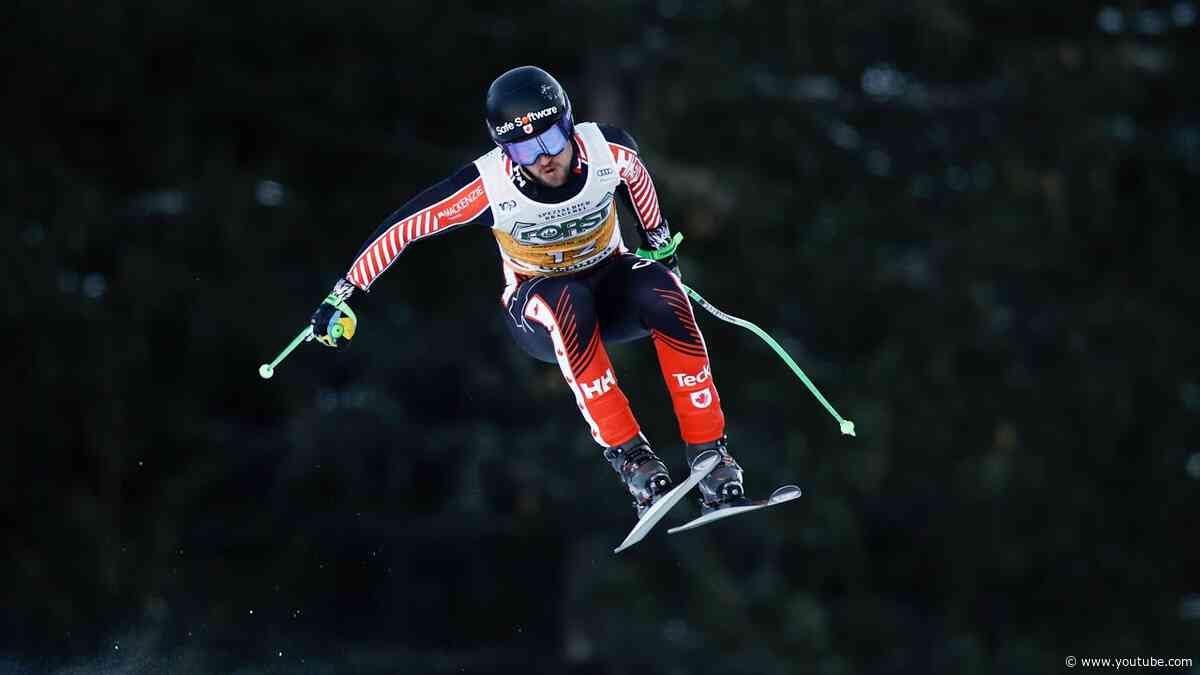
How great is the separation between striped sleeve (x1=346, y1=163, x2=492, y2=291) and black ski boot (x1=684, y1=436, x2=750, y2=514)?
1264 millimetres

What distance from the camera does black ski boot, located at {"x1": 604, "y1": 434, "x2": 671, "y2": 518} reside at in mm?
7395

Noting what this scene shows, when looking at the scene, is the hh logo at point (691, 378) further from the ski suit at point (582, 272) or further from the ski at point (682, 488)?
the ski at point (682, 488)

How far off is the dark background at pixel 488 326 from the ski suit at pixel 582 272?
23.1 feet

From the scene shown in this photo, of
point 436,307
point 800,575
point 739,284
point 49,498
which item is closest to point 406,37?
point 436,307

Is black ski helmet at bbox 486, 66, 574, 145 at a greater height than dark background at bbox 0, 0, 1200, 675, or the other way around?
black ski helmet at bbox 486, 66, 574, 145

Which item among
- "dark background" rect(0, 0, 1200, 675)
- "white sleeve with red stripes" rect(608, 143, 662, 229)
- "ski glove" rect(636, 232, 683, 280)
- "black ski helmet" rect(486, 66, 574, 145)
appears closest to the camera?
"black ski helmet" rect(486, 66, 574, 145)

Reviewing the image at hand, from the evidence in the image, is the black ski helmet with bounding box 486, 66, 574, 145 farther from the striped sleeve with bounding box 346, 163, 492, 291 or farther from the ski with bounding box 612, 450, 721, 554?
the ski with bounding box 612, 450, 721, 554

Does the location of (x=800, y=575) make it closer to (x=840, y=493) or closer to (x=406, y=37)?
(x=840, y=493)

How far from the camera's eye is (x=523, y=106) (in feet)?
→ 23.2

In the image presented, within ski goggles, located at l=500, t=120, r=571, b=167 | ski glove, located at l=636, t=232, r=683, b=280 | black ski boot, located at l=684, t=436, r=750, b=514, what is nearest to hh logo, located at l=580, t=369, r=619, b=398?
black ski boot, located at l=684, t=436, r=750, b=514

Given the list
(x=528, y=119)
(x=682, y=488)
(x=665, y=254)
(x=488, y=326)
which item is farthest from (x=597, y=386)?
(x=488, y=326)

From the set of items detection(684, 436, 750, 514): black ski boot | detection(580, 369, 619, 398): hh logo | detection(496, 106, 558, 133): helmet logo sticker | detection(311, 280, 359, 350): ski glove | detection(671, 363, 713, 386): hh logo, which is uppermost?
detection(496, 106, 558, 133): helmet logo sticker

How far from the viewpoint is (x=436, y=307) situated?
51.6 ft

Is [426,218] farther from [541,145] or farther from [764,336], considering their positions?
[764,336]
